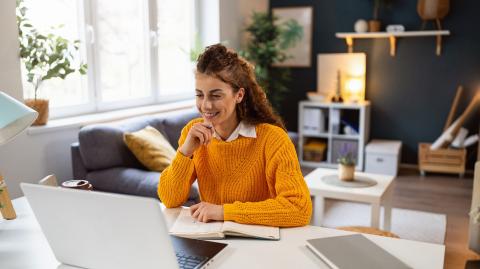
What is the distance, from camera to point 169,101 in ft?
15.4

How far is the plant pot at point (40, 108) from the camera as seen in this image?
3055 millimetres

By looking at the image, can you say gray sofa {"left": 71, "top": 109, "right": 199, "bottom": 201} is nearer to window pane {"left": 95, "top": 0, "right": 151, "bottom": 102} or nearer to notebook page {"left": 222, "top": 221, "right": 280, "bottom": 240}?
window pane {"left": 95, "top": 0, "right": 151, "bottom": 102}

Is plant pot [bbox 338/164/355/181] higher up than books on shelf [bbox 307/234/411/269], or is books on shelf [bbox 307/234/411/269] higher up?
books on shelf [bbox 307/234/411/269]

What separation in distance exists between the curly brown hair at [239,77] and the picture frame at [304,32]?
3.92m

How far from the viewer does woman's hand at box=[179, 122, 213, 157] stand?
153 cm

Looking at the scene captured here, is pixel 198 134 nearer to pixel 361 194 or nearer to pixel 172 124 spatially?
pixel 361 194

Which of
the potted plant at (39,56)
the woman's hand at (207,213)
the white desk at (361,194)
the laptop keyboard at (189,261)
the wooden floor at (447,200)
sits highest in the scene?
the potted plant at (39,56)

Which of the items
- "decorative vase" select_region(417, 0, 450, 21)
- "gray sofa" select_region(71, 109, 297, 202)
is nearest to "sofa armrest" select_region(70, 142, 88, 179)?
"gray sofa" select_region(71, 109, 297, 202)

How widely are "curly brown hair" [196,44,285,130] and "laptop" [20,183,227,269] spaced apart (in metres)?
0.64

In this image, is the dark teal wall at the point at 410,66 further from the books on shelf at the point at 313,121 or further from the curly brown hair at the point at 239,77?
the curly brown hair at the point at 239,77

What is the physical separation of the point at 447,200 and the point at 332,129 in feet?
4.87

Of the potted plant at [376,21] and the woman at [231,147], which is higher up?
the potted plant at [376,21]

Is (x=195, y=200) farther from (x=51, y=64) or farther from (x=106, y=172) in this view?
(x=51, y=64)

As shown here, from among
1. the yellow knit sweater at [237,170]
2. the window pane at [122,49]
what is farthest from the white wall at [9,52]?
the yellow knit sweater at [237,170]
